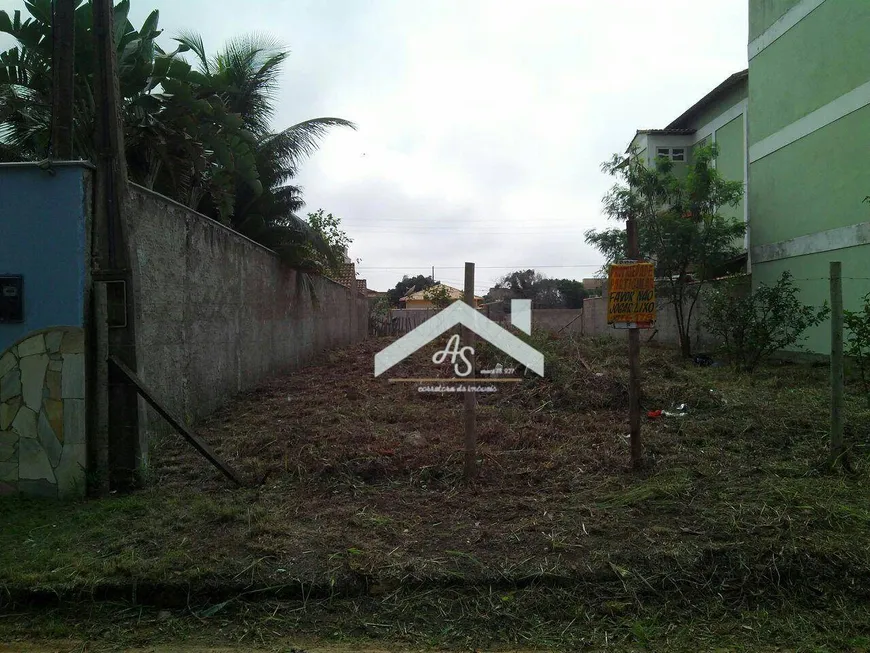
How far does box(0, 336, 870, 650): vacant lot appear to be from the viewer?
308 cm

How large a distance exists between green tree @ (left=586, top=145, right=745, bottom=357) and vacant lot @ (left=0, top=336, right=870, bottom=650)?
31.3 ft

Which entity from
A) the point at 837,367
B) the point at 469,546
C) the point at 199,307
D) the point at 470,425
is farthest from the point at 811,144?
the point at 469,546

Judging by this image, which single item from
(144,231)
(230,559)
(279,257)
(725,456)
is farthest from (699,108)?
(230,559)

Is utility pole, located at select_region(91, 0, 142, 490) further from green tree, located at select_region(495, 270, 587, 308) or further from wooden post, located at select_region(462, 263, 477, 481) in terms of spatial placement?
green tree, located at select_region(495, 270, 587, 308)

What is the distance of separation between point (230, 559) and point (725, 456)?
4375 millimetres

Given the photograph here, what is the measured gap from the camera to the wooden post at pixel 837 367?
15.8 feet

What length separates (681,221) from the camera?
583 inches

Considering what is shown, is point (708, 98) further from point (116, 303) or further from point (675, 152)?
point (116, 303)

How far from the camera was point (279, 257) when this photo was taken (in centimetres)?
1206

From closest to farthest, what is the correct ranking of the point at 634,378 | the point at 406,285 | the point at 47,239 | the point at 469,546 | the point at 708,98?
the point at 469,546 < the point at 47,239 < the point at 634,378 < the point at 708,98 < the point at 406,285

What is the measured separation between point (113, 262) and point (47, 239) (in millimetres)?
488

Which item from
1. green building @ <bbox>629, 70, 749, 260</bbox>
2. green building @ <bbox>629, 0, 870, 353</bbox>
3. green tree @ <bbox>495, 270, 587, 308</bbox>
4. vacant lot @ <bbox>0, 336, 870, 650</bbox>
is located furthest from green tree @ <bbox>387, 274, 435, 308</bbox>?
vacant lot @ <bbox>0, 336, 870, 650</bbox>

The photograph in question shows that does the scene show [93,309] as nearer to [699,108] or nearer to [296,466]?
[296,466]

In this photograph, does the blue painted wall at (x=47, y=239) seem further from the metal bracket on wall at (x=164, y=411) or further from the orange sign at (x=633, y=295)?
the orange sign at (x=633, y=295)
